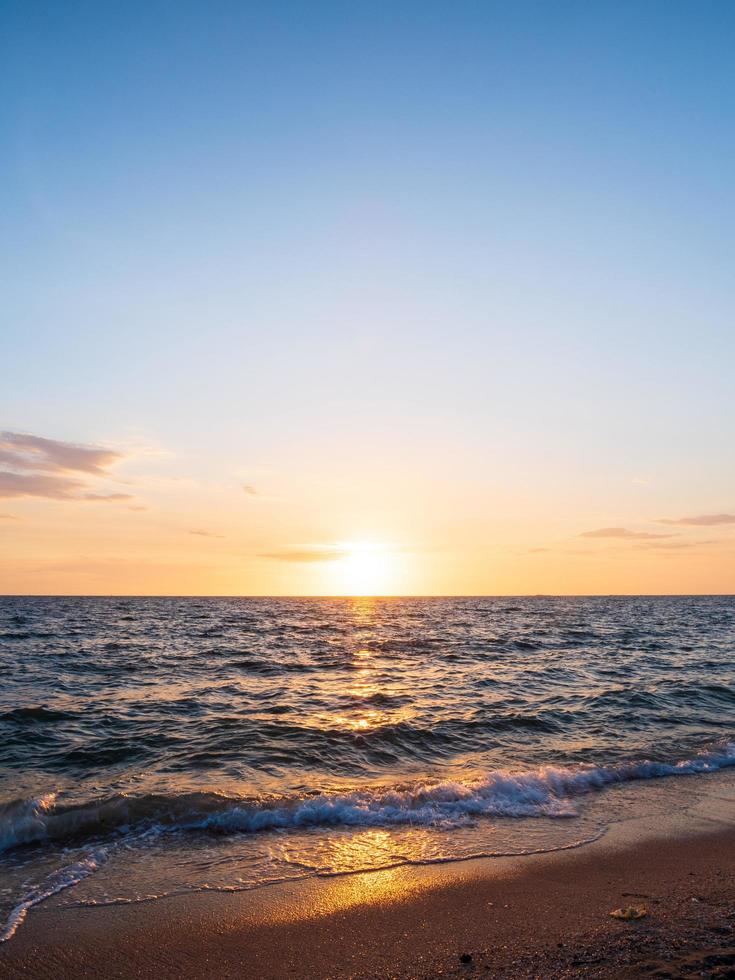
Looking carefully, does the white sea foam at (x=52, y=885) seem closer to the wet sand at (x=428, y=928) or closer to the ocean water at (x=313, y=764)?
the ocean water at (x=313, y=764)

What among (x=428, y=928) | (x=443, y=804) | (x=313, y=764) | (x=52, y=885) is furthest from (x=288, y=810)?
(x=428, y=928)

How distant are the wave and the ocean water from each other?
0.04 metres

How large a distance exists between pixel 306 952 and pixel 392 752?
329 inches

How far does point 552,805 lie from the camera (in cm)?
1100

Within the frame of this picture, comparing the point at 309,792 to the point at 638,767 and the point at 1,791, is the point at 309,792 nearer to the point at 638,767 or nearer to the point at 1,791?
the point at 1,791

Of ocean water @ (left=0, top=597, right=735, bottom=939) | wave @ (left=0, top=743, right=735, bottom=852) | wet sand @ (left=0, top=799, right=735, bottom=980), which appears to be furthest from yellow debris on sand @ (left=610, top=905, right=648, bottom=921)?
wave @ (left=0, top=743, right=735, bottom=852)

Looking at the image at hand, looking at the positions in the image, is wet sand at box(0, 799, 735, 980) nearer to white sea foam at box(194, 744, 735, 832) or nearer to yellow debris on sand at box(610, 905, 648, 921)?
yellow debris on sand at box(610, 905, 648, 921)

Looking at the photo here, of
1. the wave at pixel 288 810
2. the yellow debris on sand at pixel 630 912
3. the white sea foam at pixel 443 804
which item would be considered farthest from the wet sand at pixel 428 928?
the wave at pixel 288 810

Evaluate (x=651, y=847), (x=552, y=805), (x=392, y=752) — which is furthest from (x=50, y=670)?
(x=651, y=847)

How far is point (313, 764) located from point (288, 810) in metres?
3.06

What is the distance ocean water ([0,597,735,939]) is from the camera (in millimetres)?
8797

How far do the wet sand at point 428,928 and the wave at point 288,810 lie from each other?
6.98 feet

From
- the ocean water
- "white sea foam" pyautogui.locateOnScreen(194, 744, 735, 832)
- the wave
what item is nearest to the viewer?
the ocean water

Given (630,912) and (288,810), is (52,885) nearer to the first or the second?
(288,810)
